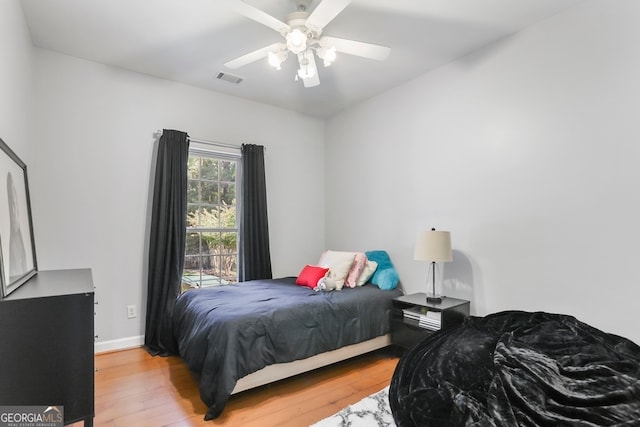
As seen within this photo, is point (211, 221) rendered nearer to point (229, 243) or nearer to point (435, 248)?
point (229, 243)

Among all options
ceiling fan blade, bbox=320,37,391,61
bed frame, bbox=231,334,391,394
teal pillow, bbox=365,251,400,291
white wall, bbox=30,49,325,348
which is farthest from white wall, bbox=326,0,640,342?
white wall, bbox=30,49,325,348

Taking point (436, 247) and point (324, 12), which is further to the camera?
point (436, 247)

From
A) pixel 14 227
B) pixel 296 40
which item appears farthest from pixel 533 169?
pixel 14 227

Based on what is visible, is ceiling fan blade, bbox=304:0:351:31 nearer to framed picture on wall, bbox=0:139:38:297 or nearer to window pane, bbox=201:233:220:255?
framed picture on wall, bbox=0:139:38:297

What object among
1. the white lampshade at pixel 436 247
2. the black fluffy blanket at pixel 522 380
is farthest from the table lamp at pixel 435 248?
the black fluffy blanket at pixel 522 380

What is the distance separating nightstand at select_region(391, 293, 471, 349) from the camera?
266 centimetres

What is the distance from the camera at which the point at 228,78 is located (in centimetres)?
346

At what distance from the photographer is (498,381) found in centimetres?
112

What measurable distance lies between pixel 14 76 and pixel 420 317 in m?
3.43

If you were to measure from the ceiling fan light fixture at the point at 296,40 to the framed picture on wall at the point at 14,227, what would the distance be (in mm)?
1705

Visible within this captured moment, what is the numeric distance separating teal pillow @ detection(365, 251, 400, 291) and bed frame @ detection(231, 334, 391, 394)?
50 centimetres

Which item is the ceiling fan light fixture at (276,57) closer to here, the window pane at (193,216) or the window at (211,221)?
the window at (211,221)

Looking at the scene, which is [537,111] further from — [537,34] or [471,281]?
[471,281]

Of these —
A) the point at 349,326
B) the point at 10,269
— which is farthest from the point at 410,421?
the point at 10,269
